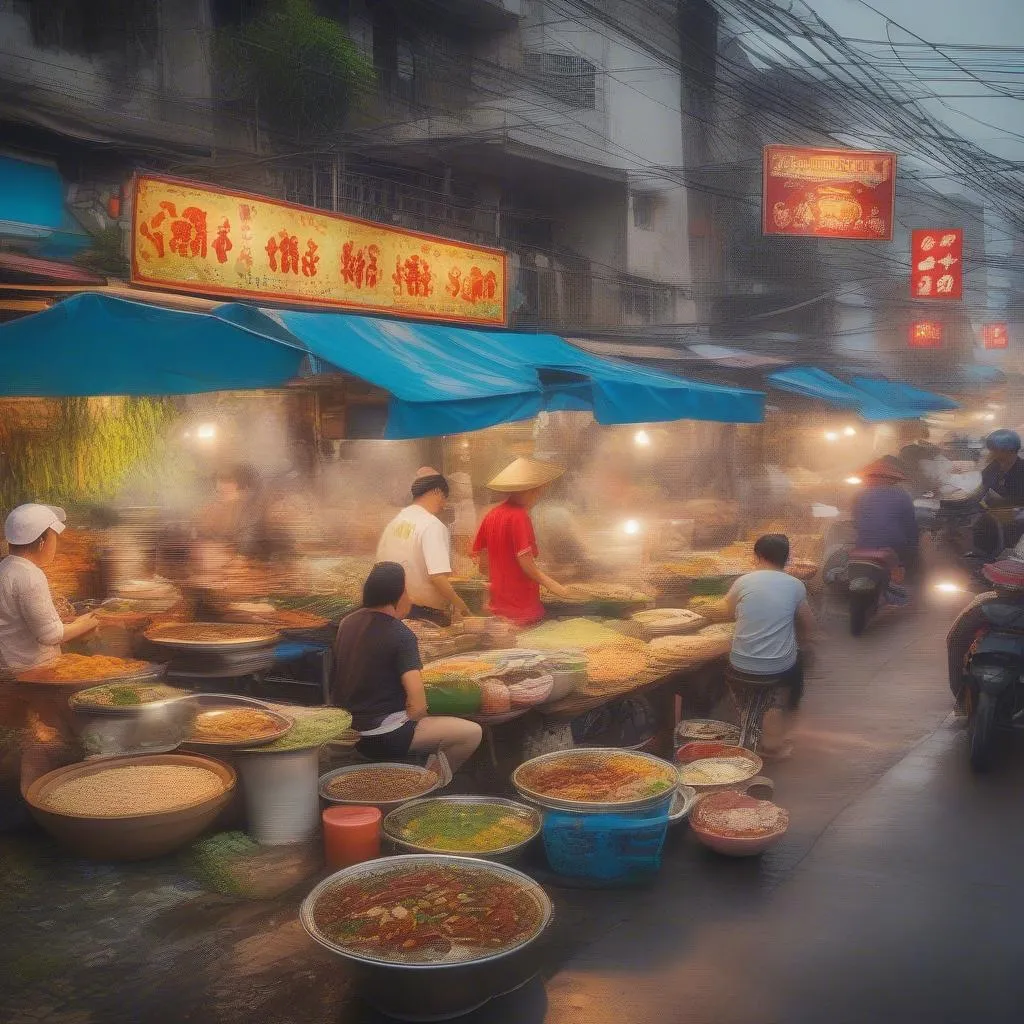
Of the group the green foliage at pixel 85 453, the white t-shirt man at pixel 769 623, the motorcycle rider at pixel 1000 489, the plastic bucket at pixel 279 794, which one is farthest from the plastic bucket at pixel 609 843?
the motorcycle rider at pixel 1000 489

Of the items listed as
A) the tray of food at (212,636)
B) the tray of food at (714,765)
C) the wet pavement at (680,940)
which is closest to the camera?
the wet pavement at (680,940)

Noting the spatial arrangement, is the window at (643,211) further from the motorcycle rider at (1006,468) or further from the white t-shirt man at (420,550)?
the white t-shirt man at (420,550)

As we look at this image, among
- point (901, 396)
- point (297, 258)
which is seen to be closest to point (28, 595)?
point (297, 258)

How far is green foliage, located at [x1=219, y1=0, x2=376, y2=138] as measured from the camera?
15984 mm

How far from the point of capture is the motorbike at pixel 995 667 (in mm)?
6820

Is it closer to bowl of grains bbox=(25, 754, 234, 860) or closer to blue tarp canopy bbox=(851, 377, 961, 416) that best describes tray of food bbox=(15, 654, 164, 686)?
bowl of grains bbox=(25, 754, 234, 860)

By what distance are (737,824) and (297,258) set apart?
669 cm

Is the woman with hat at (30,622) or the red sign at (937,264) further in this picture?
the red sign at (937,264)

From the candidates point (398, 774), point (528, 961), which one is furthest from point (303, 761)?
point (528, 961)

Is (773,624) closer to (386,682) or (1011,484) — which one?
(386,682)

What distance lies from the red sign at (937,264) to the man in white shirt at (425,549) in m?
18.7

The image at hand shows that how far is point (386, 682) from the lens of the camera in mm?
5594

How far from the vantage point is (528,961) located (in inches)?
167

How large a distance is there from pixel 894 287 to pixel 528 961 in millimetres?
39673
